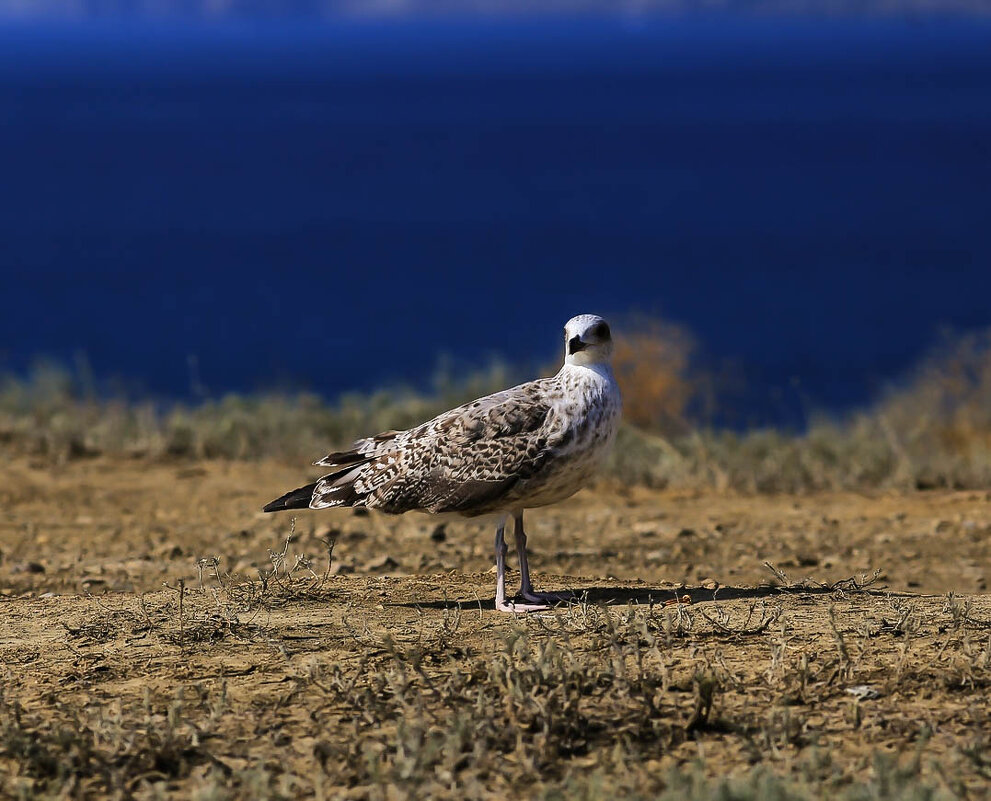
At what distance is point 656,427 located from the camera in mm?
14055

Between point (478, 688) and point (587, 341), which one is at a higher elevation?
point (587, 341)

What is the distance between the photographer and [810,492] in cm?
1177

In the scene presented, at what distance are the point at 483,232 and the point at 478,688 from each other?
1980 inches

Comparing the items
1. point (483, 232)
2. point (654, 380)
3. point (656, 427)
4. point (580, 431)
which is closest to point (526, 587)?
point (580, 431)

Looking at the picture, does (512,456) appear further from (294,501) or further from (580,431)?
(294,501)

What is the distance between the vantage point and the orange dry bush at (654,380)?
46.4ft

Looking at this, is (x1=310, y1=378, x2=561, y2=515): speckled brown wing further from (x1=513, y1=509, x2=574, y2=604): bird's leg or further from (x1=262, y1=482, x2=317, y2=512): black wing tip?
(x1=513, y1=509, x2=574, y2=604): bird's leg

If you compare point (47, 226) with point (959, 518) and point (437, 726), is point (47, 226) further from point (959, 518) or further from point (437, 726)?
point (437, 726)

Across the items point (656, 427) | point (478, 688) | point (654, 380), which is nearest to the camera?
point (478, 688)

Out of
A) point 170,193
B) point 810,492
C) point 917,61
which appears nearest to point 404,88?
point 917,61

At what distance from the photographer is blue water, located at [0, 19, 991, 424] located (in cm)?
3319

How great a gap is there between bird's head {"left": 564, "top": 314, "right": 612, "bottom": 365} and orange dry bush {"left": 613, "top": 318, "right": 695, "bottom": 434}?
22.9 ft

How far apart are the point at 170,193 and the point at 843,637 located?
219 ft

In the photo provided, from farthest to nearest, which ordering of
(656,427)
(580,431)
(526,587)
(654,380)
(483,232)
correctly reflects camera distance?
1. (483,232)
2. (654,380)
3. (656,427)
4. (526,587)
5. (580,431)
